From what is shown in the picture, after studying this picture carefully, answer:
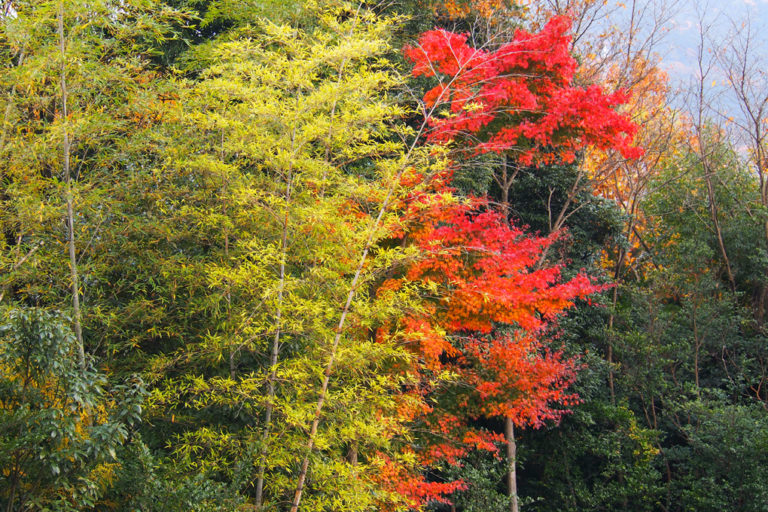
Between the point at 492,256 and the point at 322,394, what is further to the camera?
the point at 492,256

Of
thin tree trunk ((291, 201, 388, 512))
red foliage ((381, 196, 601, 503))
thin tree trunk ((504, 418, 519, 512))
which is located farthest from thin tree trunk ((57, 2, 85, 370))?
thin tree trunk ((504, 418, 519, 512))

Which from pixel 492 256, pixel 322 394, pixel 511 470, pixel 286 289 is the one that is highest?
pixel 492 256

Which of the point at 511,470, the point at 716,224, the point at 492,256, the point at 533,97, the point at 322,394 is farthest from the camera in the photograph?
the point at 716,224

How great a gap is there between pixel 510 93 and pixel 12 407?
227 inches

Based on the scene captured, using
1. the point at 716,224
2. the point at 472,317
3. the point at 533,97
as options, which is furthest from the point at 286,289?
the point at 716,224

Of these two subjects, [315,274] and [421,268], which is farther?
[421,268]

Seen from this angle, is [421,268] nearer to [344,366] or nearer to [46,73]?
[344,366]

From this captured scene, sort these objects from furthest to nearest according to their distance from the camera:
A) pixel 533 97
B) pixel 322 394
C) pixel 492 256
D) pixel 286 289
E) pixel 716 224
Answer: pixel 716 224
pixel 533 97
pixel 492 256
pixel 286 289
pixel 322 394

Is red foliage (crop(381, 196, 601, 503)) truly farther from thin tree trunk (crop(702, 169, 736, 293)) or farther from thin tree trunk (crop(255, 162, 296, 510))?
thin tree trunk (crop(702, 169, 736, 293))

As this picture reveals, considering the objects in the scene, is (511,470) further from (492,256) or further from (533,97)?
(533,97)

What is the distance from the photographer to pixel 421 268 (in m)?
6.35

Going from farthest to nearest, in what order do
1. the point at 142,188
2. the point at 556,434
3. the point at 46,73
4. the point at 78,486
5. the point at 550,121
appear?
the point at 556,434 → the point at 550,121 → the point at 142,188 → the point at 46,73 → the point at 78,486

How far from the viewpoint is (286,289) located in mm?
4688

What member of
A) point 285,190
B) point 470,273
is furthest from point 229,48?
point 470,273
